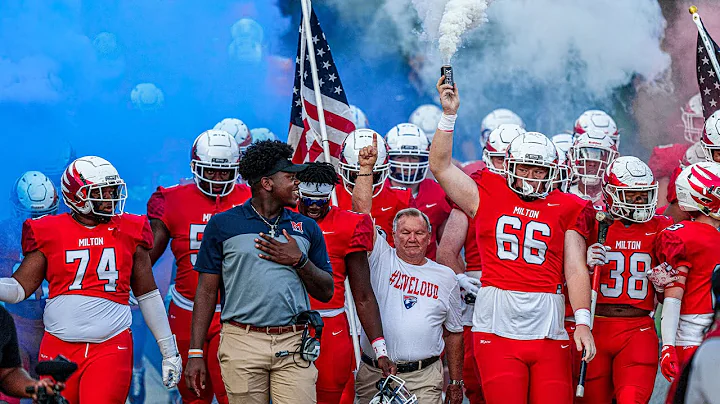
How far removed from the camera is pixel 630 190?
22.2 ft

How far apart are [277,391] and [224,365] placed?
11.3 inches

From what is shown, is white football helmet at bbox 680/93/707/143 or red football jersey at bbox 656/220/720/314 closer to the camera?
red football jersey at bbox 656/220/720/314

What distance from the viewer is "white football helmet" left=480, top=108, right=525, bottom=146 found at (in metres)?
9.59

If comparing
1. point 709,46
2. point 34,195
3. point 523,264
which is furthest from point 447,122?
point 34,195

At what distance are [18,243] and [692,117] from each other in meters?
5.92

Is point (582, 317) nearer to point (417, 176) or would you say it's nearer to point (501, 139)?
point (501, 139)

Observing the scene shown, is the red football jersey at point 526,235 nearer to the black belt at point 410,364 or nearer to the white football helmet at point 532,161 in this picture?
the white football helmet at point 532,161

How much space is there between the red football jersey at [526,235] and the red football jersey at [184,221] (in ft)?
5.98

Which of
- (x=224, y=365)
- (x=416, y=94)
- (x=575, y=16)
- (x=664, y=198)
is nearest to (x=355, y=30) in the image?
(x=416, y=94)

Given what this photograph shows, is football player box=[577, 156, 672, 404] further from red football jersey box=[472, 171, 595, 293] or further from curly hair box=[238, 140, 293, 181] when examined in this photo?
curly hair box=[238, 140, 293, 181]

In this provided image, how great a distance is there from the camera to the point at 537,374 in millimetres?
6242

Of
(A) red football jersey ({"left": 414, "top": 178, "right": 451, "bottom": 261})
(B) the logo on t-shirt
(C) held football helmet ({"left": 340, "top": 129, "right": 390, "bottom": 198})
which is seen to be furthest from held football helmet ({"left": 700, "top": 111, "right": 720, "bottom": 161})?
(B) the logo on t-shirt

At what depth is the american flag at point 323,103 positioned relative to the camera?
25.7ft

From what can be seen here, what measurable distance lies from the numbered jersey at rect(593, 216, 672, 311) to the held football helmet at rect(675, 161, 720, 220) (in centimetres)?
27
